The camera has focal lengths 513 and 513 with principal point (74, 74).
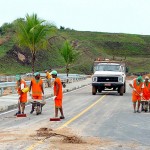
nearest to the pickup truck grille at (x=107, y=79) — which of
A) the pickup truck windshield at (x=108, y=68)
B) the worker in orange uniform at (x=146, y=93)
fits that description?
the pickup truck windshield at (x=108, y=68)

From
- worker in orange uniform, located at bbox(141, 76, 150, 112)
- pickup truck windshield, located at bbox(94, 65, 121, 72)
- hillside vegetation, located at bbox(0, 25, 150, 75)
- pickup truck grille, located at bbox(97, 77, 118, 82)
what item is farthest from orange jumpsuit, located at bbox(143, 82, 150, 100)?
hillside vegetation, located at bbox(0, 25, 150, 75)

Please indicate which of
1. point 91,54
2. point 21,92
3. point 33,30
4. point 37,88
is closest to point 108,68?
point 33,30

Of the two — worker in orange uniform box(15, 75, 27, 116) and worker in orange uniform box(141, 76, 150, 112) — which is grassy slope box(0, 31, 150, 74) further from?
worker in orange uniform box(15, 75, 27, 116)

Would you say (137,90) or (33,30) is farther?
(33,30)

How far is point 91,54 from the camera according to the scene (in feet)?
372

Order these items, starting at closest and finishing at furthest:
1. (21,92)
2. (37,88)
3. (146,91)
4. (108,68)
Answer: (21,92) → (37,88) → (146,91) → (108,68)

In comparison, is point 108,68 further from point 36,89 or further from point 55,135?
point 55,135

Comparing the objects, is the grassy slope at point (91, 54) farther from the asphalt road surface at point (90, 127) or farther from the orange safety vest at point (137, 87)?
the asphalt road surface at point (90, 127)

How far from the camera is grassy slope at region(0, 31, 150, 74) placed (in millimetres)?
86994

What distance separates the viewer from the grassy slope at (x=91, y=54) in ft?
285

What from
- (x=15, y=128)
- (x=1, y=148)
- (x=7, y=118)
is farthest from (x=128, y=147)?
(x=7, y=118)

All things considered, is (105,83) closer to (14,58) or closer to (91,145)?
(91,145)

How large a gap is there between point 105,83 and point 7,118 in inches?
670

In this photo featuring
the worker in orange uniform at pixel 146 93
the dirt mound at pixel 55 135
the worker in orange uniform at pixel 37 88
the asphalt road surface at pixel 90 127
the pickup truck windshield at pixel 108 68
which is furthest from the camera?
the pickup truck windshield at pixel 108 68
